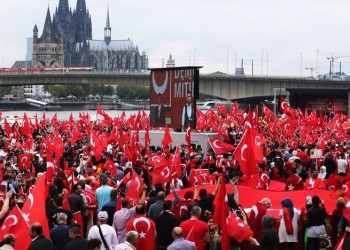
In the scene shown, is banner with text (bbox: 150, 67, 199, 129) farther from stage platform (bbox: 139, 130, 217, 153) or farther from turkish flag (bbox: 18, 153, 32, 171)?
turkish flag (bbox: 18, 153, 32, 171)

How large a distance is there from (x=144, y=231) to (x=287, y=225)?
2421 mm

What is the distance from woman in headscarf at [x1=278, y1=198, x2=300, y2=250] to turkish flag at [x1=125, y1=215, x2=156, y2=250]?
224 centimetres

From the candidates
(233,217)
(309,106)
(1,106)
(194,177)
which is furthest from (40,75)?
(233,217)

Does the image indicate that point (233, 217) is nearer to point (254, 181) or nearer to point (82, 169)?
point (254, 181)

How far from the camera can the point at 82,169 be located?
2086cm

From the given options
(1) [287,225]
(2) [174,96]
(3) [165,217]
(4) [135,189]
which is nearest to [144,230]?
(3) [165,217]

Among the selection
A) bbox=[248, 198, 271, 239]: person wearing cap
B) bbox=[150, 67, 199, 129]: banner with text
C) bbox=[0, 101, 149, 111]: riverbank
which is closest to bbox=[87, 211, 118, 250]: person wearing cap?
bbox=[248, 198, 271, 239]: person wearing cap

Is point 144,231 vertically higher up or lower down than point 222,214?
lower down

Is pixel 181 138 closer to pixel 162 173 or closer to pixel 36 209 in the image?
pixel 162 173

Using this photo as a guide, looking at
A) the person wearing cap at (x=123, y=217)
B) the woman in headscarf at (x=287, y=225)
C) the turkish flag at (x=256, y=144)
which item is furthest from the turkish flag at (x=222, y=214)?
the turkish flag at (x=256, y=144)

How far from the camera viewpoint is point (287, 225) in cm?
1373

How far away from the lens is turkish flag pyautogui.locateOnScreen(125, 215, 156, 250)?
40.9 ft

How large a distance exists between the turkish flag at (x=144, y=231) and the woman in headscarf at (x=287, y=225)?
2.24 m

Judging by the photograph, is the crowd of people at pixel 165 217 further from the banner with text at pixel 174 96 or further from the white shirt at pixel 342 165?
the banner with text at pixel 174 96
